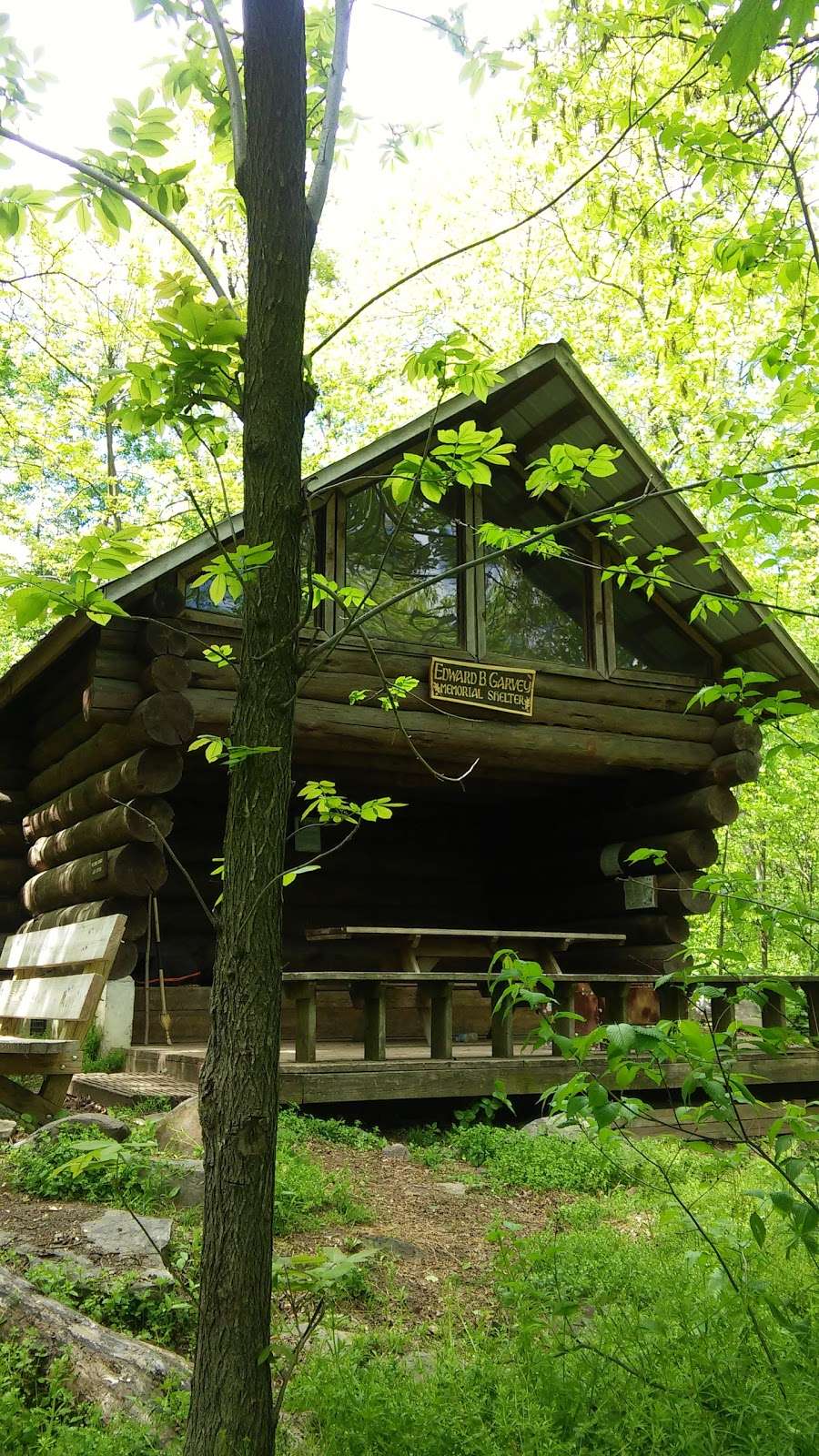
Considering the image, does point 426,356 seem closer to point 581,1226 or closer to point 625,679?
point 581,1226

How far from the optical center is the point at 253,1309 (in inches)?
98.1

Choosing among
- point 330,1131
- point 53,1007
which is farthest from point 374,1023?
point 53,1007

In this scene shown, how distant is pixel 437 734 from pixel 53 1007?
453 cm

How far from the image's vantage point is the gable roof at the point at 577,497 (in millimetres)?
8695

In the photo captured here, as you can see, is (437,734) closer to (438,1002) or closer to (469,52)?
(438,1002)

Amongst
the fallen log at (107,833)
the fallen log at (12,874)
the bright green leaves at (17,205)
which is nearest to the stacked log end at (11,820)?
the fallen log at (12,874)

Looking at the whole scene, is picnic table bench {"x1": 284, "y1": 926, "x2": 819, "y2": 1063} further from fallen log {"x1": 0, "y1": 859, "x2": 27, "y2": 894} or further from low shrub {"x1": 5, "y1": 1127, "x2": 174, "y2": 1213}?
fallen log {"x1": 0, "y1": 859, "x2": 27, "y2": 894}

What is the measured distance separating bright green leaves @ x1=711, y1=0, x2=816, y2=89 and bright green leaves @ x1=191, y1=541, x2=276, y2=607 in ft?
4.44

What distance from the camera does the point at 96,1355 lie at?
134 inches

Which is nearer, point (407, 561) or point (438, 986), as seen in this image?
point (438, 986)

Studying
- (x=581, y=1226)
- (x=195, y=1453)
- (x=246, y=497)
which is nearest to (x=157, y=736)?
(x=581, y=1226)

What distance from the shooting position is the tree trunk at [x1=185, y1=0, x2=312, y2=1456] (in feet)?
8.14

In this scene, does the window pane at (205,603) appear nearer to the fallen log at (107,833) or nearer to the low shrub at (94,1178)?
the fallen log at (107,833)

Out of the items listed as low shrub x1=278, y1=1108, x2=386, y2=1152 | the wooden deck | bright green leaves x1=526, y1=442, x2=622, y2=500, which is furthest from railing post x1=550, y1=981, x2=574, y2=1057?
bright green leaves x1=526, y1=442, x2=622, y2=500
